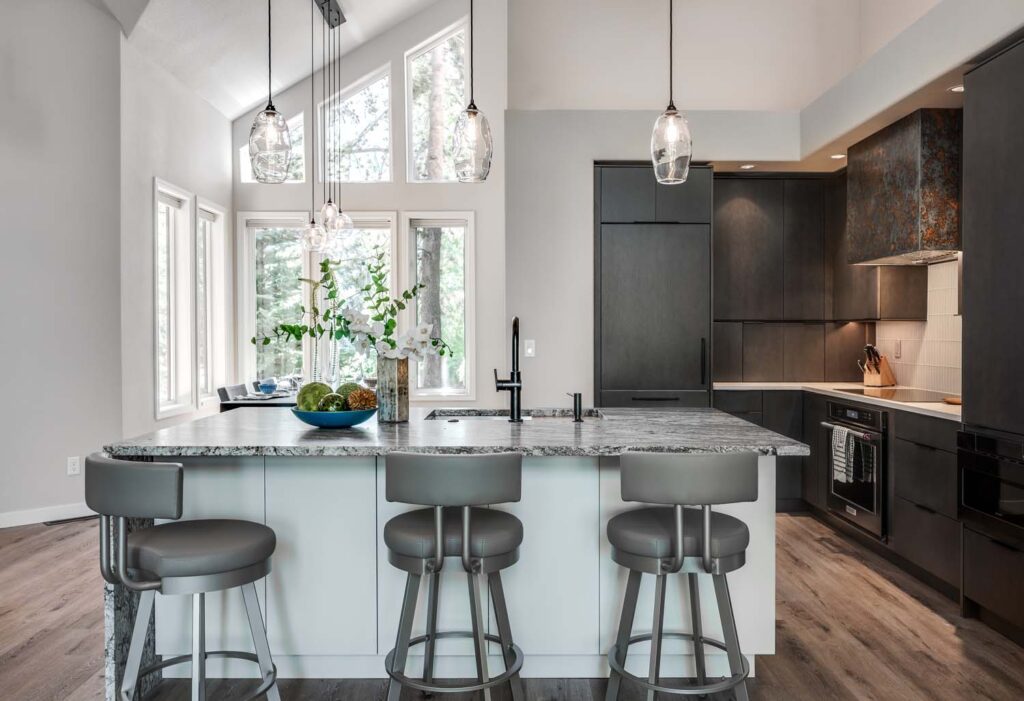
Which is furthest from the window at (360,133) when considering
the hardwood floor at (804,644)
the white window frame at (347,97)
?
the hardwood floor at (804,644)

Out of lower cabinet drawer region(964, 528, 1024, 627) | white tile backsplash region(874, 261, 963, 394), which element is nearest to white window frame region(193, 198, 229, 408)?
white tile backsplash region(874, 261, 963, 394)

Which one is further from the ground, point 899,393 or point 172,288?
point 172,288

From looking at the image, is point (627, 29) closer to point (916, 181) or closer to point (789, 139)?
point (789, 139)

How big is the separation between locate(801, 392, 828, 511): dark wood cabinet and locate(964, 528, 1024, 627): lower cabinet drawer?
151 cm

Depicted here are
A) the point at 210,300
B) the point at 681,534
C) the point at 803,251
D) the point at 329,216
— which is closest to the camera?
the point at 681,534

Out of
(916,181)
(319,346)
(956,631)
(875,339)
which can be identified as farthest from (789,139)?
(319,346)

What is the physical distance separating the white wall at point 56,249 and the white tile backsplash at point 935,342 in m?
5.30

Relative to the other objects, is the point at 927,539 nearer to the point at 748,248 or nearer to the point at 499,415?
the point at 499,415

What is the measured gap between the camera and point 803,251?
540cm

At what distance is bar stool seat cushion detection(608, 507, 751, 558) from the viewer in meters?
2.21

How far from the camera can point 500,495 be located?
212cm

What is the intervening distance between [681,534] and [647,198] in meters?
3.17

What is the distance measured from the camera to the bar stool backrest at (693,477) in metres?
2.10

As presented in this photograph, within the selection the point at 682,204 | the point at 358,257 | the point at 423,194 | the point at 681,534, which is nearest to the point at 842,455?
the point at 682,204
